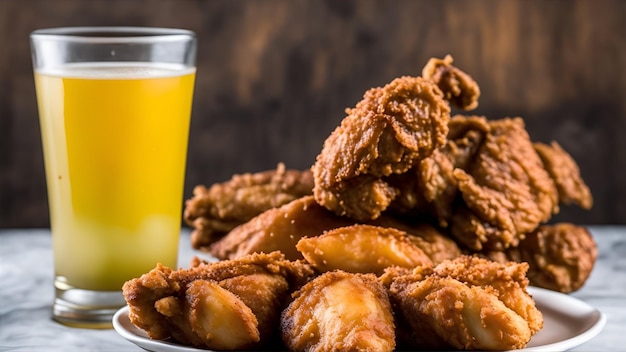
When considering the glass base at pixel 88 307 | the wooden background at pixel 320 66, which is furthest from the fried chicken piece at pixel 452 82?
the wooden background at pixel 320 66

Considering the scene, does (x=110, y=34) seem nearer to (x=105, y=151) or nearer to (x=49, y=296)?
(x=105, y=151)

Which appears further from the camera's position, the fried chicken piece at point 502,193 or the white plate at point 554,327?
the fried chicken piece at point 502,193

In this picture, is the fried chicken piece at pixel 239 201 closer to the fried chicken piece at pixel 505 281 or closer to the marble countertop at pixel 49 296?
the marble countertop at pixel 49 296

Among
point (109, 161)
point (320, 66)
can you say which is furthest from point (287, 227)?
point (320, 66)

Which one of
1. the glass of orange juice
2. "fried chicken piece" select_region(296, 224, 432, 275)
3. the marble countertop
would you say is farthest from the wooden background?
"fried chicken piece" select_region(296, 224, 432, 275)

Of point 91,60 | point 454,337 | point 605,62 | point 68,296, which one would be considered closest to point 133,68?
point 91,60

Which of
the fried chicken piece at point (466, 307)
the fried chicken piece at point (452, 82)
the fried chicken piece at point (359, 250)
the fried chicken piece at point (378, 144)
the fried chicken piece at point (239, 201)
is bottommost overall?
the fried chicken piece at point (239, 201)

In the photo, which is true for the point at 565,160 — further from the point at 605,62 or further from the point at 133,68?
the point at 605,62
